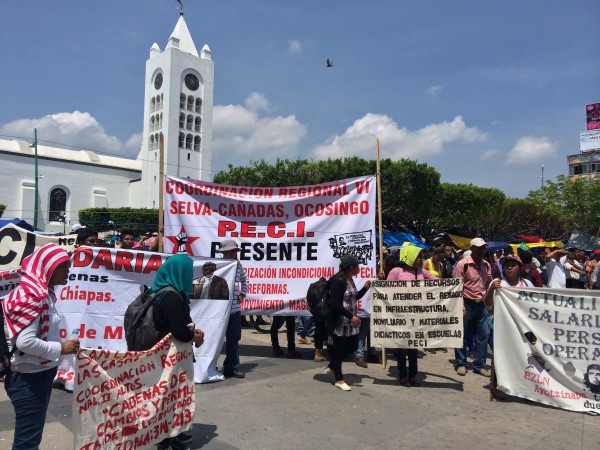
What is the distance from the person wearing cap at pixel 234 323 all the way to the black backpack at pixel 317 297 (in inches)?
35.0

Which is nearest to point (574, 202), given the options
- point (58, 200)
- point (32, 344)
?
point (32, 344)

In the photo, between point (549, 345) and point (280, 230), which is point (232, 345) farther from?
point (549, 345)

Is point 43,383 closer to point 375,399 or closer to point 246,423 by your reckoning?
point 246,423

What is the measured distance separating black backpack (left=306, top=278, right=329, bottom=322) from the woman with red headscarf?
11.6ft

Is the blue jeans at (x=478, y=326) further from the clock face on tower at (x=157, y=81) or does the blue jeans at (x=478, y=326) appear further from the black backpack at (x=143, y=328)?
the clock face on tower at (x=157, y=81)

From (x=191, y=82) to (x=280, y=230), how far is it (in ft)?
218

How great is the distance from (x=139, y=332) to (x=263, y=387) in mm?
2345

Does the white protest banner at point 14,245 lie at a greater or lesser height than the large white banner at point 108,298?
greater

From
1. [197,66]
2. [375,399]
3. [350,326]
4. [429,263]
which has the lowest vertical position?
[375,399]

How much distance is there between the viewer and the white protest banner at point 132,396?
3.07m

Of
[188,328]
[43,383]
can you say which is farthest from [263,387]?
[43,383]

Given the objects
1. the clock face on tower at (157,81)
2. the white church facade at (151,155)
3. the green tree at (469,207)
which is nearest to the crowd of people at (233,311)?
the green tree at (469,207)

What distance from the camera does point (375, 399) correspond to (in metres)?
5.18

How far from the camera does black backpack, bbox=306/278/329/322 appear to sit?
6.10 metres
